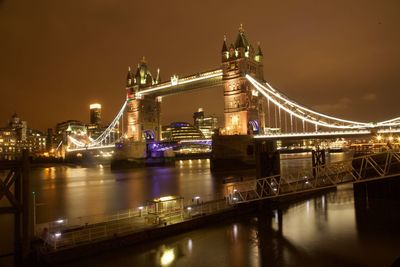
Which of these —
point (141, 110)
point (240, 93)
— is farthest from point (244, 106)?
point (141, 110)

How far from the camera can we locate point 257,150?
22047 millimetres

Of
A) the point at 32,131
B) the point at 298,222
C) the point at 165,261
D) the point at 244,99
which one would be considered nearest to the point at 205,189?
the point at 298,222

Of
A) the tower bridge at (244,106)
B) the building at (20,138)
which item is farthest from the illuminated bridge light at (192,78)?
the building at (20,138)

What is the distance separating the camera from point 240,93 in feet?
208

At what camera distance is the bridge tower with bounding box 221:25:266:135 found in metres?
62.2

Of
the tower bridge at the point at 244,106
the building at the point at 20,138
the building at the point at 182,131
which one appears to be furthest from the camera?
the building at the point at 182,131

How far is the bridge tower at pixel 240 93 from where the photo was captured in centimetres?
6219

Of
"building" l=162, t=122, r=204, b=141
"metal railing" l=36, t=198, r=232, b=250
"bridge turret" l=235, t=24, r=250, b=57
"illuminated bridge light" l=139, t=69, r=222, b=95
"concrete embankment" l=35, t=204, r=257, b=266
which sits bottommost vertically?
"concrete embankment" l=35, t=204, r=257, b=266

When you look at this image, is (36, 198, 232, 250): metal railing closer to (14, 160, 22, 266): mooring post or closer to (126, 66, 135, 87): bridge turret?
(14, 160, 22, 266): mooring post

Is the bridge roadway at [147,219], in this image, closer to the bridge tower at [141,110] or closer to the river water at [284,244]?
the river water at [284,244]

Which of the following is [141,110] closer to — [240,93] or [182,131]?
[240,93]

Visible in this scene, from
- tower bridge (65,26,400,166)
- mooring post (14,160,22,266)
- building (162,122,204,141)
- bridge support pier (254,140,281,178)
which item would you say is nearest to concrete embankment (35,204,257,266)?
mooring post (14,160,22,266)

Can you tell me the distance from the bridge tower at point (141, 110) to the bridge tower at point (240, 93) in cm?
2900

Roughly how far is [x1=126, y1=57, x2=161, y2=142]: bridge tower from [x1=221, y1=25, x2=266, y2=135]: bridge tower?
95.1 ft
